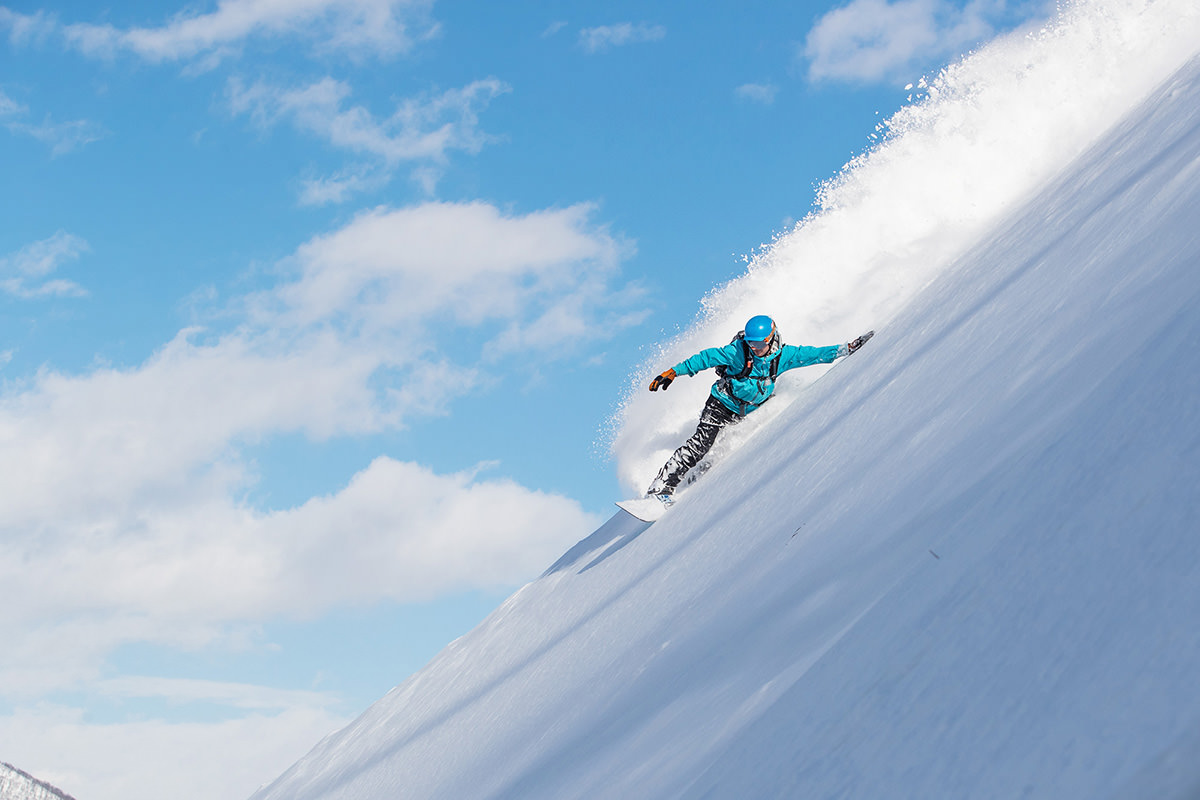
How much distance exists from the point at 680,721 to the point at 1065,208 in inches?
169

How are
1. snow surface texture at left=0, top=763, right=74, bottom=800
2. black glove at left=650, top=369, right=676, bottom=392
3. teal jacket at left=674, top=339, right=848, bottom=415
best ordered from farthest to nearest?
snow surface texture at left=0, top=763, right=74, bottom=800
black glove at left=650, top=369, right=676, bottom=392
teal jacket at left=674, top=339, right=848, bottom=415

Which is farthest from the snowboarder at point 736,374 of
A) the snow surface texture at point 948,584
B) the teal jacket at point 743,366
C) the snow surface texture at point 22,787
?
the snow surface texture at point 22,787

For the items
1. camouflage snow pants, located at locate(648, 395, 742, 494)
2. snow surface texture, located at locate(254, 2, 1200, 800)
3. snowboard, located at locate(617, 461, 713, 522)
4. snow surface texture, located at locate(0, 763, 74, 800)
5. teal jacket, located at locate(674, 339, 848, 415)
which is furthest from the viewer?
snow surface texture, located at locate(0, 763, 74, 800)

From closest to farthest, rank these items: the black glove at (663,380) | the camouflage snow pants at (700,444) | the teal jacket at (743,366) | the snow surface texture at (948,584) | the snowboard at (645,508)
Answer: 1. the snow surface texture at (948,584)
2. the snowboard at (645,508)
3. the teal jacket at (743,366)
4. the black glove at (663,380)
5. the camouflage snow pants at (700,444)

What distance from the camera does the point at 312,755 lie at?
9.73 metres

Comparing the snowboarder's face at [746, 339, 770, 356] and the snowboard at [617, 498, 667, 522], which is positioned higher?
the snowboarder's face at [746, 339, 770, 356]

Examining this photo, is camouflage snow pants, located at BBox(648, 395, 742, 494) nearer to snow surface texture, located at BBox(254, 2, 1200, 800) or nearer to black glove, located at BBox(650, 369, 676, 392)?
black glove, located at BBox(650, 369, 676, 392)

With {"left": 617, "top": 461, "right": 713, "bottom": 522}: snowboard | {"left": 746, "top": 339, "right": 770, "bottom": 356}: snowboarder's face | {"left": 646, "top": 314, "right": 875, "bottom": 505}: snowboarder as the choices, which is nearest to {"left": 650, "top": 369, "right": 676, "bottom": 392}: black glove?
{"left": 646, "top": 314, "right": 875, "bottom": 505}: snowboarder

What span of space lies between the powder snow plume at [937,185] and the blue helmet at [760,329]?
3.60ft

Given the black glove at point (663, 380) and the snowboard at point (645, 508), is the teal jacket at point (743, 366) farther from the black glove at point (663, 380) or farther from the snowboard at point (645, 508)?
the snowboard at point (645, 508)

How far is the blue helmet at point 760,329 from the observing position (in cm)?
722

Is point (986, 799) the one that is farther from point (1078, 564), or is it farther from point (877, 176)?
point (877, 176)

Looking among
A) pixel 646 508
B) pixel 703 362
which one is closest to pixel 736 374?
pixel 703 362

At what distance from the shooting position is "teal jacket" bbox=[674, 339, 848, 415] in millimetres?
7395
